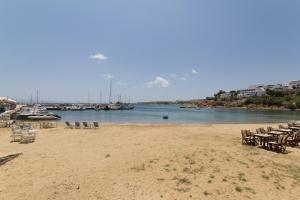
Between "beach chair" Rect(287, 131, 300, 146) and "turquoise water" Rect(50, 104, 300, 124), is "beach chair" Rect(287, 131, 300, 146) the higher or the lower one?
the higher one

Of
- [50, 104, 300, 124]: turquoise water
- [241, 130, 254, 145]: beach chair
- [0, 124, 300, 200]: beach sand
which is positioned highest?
[241, 130, 254, 145]: beach chair

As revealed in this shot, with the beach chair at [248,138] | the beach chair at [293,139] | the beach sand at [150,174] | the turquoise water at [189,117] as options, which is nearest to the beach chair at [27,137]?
the beach sand at [150,174]

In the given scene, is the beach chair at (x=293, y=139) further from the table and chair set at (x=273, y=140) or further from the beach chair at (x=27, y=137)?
the beach chair at (x=27, y=137)

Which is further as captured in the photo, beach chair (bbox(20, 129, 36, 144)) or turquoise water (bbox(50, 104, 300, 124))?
turquoise water (bbox(50, 104, 300, 124))

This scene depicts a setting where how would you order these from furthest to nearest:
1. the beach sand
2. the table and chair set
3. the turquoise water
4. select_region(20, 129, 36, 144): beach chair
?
the turquoise water → select_region(20, 129, 36, 144): beach chair → the table and chair set → the beach sand

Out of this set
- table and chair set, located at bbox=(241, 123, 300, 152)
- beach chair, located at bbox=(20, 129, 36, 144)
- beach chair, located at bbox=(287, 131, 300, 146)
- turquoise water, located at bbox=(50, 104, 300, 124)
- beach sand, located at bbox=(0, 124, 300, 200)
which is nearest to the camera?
beach sand, located at bbox=(0, 124, 300, 200)

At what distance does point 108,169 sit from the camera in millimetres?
10305

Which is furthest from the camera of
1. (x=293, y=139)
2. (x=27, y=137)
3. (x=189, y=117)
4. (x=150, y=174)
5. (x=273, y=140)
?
(x=189, y=117)

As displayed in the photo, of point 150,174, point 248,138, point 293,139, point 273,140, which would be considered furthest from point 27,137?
point 293,139

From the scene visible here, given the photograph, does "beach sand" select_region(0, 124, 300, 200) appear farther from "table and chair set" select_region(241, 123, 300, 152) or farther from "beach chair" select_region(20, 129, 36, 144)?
"beach chair" select_region(20, 129, 36, 144)

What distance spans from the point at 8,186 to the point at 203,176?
6.50m

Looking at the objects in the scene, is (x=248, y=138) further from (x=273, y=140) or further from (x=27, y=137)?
(x=27, y=137)

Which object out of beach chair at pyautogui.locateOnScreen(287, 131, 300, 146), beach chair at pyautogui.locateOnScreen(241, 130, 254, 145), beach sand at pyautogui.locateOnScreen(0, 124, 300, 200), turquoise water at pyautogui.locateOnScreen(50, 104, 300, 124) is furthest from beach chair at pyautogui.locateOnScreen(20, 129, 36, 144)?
turquoise water at pyautogui.locateOnScreen(50, 104, 300, 124)

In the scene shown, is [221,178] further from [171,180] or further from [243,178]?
[171,180]
